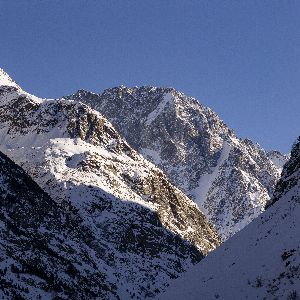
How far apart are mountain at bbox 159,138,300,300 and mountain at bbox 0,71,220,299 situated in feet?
75.6

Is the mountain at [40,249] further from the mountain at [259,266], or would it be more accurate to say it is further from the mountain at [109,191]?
the mountain at [259,266]

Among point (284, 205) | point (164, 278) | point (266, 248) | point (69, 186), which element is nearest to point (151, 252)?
point (164, 278)

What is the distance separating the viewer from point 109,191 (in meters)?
73.4

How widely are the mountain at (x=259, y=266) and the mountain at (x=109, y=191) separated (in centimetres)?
2305

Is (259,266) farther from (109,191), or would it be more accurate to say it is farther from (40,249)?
(109,191)

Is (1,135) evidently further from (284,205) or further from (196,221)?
(284,205)

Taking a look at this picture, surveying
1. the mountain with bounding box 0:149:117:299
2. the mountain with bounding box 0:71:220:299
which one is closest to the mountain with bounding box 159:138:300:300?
the mountain with bounding box 0:149:117:299

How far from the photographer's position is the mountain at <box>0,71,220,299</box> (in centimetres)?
6095

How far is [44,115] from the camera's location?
95.0m

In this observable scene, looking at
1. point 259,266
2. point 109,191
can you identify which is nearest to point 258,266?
point 259,266

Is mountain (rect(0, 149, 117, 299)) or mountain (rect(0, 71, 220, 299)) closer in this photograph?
mountain (rect(0, 149, 117, 299))

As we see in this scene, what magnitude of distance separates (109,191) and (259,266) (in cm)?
5730

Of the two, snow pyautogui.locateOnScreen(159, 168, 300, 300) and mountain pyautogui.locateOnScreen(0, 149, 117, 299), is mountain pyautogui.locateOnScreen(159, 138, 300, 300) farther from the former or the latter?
mountain pyautogui.locateOnScreen(0, 149, 117, 299)

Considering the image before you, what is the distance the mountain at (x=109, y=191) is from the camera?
60.9 m
